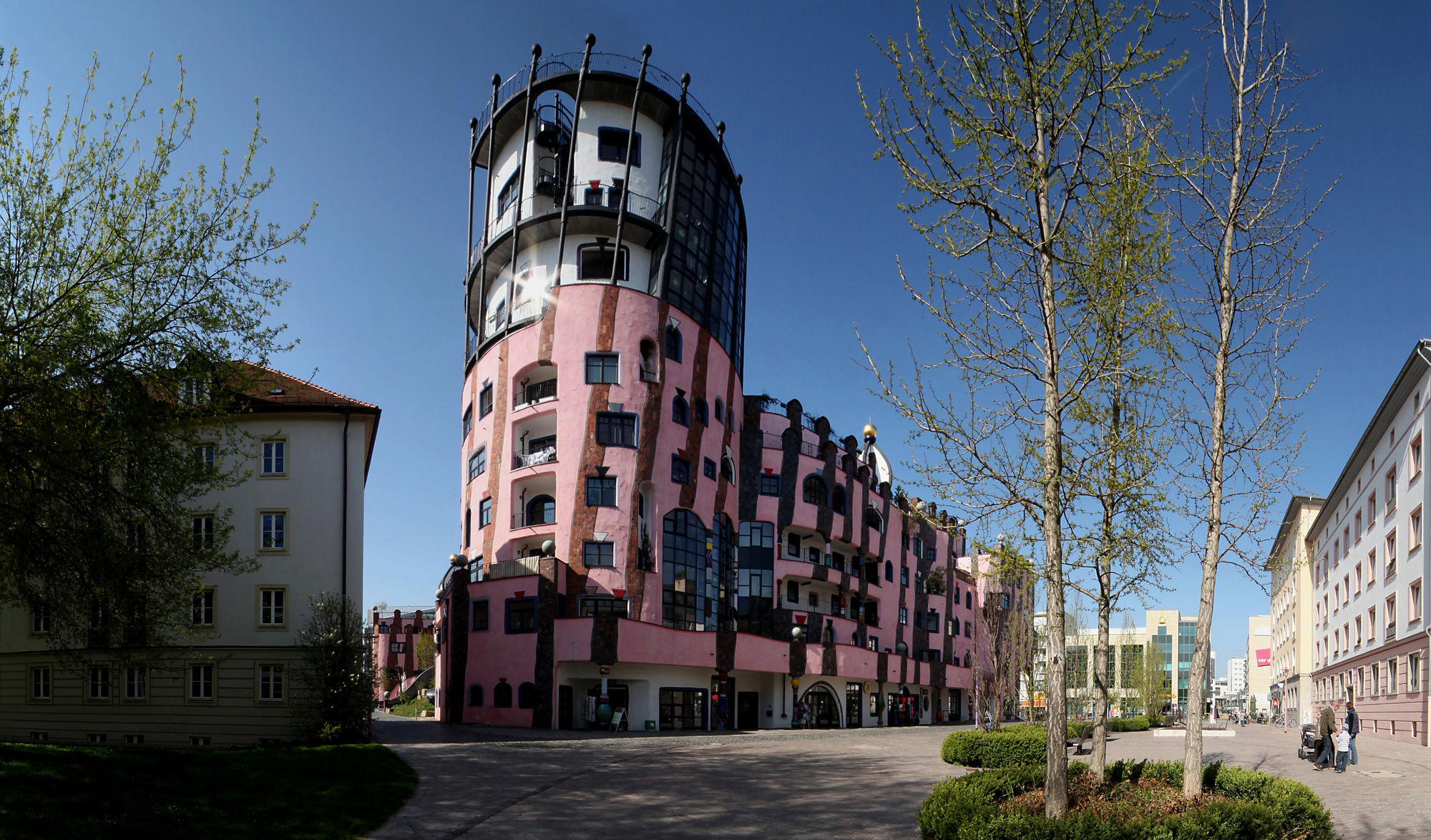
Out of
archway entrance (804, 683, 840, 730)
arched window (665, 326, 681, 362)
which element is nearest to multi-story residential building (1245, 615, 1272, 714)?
archway entrance (804, 683, 840, 730)

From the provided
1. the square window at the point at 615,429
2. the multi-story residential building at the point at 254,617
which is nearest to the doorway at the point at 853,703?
the square window at the point at 615,429

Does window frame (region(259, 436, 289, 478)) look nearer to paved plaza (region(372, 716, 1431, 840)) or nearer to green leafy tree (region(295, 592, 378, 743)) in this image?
green leafy tree (region(295, 592, 378, 743))

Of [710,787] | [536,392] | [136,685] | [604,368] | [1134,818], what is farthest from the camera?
[536,392]

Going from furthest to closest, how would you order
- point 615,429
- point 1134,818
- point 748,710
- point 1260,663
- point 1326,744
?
point 1260,663, point 748,710, point 615,429, point 1326,744, point 1134,818

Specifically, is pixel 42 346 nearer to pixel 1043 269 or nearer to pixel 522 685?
pixel 1043 269

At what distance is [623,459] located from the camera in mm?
46469

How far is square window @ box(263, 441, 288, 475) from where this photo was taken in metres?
35.8

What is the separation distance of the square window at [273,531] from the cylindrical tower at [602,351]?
38.1 ft

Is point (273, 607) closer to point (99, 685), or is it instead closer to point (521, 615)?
point (99, 685)

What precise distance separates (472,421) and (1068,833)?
45903 mm

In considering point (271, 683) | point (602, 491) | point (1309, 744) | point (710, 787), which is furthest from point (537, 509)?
point (1309, 744)

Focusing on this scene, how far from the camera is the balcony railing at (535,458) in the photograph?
4691 cm

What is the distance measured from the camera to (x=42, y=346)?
53.7 ft

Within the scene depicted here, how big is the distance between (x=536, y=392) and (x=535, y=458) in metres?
3.91
